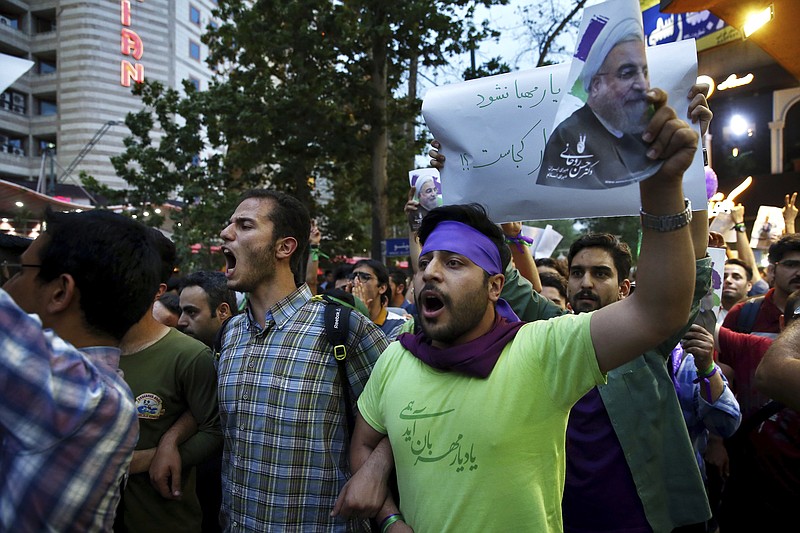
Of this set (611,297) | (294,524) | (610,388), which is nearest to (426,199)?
(611,297)

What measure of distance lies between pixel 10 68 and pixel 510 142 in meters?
1.87

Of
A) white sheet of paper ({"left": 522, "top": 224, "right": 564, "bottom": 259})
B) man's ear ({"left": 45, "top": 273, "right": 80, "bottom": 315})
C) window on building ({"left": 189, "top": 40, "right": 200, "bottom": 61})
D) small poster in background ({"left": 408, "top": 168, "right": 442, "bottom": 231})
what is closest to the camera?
man's ear ({"left": 45, "top": 273, "right": 80, "bottom": 315})

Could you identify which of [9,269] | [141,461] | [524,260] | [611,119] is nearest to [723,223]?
[524,260]

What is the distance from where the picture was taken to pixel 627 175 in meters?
1.48

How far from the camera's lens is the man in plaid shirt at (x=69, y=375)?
1197 mm

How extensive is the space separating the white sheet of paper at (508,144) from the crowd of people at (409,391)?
216 millimetres

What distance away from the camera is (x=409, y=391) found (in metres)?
1.92

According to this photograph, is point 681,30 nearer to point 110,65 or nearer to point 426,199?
point 426,199

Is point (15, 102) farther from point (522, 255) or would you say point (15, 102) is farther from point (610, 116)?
point (610, 116)

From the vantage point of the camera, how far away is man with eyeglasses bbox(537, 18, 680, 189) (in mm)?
1408

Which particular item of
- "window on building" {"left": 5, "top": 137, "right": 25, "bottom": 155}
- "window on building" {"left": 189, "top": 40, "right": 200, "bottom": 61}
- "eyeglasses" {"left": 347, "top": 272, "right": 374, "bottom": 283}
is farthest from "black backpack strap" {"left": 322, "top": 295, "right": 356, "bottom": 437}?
"window on building" {"left": 189, "top": 40, "right": 200, "bottom": 61}

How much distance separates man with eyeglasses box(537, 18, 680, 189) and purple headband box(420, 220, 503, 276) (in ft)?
1.53

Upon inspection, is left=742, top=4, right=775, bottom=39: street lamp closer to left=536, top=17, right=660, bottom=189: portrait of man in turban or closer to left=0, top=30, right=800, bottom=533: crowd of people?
left=0, top=30, right=800, bottom=533: crowd of people

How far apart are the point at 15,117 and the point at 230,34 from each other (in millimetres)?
26185
